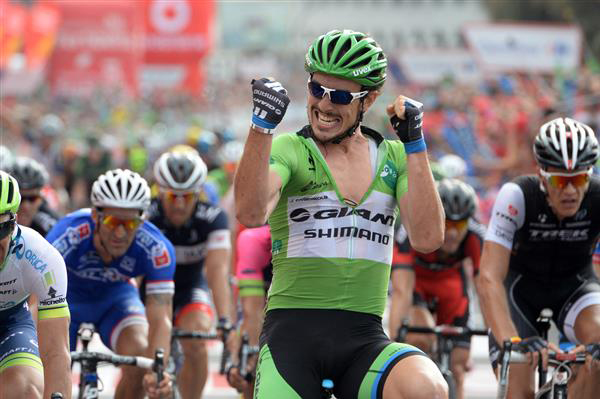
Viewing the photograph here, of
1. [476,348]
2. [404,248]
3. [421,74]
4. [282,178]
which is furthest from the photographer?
[421,74]

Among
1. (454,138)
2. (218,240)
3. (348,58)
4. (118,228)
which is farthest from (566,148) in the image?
(454,138)

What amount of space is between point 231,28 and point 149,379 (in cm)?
14949

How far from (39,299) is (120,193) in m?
1.90

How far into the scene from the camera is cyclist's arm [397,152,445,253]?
5148mm

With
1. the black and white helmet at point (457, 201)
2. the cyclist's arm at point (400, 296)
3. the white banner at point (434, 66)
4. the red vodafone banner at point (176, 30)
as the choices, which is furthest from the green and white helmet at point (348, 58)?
the white banner at point (434, 66)

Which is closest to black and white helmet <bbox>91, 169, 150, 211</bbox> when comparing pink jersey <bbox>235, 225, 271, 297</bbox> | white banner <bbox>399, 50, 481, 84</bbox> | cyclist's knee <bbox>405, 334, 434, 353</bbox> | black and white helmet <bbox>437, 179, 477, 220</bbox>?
pink jersey <bbox>235, 225, 271, 297</bbox>

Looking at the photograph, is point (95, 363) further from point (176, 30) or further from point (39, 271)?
point (176, 30)

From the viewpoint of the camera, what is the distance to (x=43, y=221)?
9.91 metres

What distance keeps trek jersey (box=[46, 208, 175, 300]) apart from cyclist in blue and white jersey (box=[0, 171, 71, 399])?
1768 millimetres

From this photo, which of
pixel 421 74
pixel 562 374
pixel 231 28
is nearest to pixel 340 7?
pixel 231 28

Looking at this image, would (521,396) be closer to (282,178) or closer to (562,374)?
(562,374)

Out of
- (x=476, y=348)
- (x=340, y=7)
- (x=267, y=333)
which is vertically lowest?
(x=476, y=348)

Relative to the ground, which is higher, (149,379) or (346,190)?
(346,190)

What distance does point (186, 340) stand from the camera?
31.3 ft
